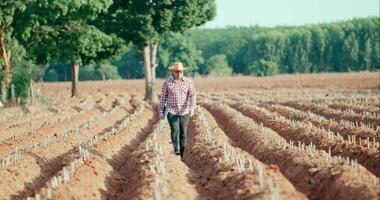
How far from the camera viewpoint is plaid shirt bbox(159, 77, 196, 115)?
14992 mm

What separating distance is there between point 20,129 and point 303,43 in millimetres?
110813

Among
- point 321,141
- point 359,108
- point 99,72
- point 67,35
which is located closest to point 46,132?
point 321,141

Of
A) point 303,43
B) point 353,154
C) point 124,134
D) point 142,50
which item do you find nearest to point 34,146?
point 124,134

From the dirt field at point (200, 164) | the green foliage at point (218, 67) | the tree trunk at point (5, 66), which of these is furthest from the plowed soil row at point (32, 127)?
the green foliage at point (218, 67)

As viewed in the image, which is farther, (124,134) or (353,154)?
(124,134)

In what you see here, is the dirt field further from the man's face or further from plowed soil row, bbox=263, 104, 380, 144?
the man's face

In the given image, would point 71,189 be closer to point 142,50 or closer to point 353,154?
point 353,154

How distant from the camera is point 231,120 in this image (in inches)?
971

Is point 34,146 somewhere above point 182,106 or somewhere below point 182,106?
below

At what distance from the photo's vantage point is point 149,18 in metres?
39.6

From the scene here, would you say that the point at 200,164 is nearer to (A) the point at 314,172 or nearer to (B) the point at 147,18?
(A) the point at 314,172

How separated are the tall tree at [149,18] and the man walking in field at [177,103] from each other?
977 inches

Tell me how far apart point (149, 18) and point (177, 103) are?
2509cm

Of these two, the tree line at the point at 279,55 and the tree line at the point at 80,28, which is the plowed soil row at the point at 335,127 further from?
the tree line at the point at 279,55
